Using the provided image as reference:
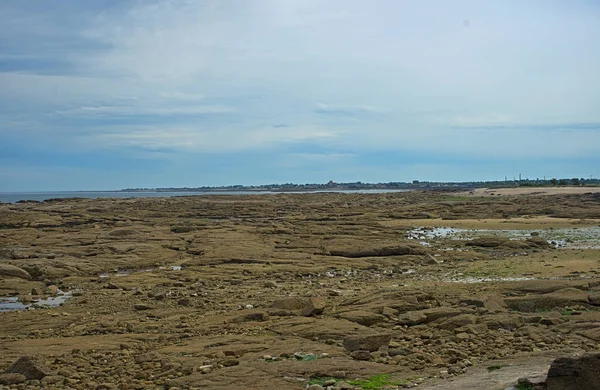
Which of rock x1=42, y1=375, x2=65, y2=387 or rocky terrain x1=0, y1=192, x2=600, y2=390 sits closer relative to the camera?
rock x1=42, y1=375, x2=65, y2=387

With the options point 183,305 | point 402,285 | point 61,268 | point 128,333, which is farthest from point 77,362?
point 61,268

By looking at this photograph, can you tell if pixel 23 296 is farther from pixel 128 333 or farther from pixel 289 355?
pixel 289 355

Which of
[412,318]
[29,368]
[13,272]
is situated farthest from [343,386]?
[13,272]

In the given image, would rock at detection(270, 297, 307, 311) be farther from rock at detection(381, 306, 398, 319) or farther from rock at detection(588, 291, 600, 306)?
rock at detection(588, 291, 600, 306)

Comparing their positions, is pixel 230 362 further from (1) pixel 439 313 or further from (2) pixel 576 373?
(2) pixel 576 373

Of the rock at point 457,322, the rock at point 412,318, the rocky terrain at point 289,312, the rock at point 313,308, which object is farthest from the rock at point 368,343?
the rock at point 313,308

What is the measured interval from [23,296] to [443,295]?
1475cm

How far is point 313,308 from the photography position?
15250 millimetres

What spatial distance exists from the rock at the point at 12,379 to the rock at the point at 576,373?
29.8 feet

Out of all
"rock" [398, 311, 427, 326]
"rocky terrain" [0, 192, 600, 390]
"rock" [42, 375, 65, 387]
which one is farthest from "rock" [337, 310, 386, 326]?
"rock" [42, 375, 65, 387]

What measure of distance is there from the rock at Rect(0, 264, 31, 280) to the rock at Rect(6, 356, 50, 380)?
46.8ft

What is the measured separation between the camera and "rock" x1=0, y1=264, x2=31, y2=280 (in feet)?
78.5

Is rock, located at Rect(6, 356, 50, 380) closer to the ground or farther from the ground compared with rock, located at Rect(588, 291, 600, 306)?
closer to the ground

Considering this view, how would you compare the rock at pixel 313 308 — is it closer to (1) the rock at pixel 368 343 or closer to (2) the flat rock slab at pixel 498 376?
(1) the rock at pixel 368 343
